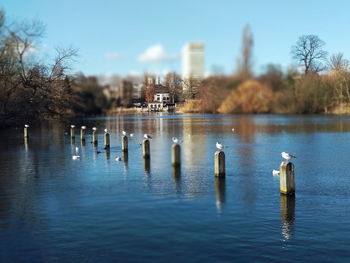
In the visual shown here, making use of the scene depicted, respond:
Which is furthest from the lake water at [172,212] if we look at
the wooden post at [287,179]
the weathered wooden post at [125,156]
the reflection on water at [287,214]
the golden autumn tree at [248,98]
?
the golden autumn tree at [248,98]

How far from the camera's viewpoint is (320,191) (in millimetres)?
17109

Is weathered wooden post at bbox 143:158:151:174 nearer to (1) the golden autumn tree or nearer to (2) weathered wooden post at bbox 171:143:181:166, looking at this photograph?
(2) weathered wooden post at bbox 171:143:181:166

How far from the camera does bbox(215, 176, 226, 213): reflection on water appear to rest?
15070 mm

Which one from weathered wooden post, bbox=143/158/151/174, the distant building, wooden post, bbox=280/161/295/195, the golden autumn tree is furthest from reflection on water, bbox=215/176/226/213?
the golden autumn tree

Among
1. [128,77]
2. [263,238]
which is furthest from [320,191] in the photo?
[128,77]

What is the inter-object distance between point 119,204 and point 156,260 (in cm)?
568

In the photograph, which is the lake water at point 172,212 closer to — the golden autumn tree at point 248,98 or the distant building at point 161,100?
the distant building at point 161,100

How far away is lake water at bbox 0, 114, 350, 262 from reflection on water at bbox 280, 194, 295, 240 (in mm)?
30

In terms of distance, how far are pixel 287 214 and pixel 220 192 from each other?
12.7 ft

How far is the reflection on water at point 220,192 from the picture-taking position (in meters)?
15.1

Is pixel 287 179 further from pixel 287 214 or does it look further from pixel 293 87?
pixel 293 87

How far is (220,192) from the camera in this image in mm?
17078

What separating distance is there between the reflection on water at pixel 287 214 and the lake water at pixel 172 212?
30 mm

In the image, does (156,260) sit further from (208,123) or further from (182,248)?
(208,123)
